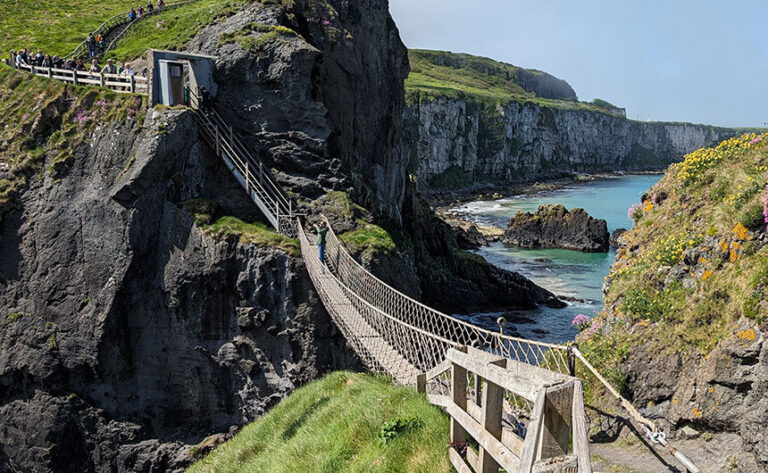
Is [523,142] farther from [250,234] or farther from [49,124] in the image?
[49,124]

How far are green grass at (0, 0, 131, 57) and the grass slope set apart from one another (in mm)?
31077

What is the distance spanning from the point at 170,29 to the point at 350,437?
Result: 1049 inches

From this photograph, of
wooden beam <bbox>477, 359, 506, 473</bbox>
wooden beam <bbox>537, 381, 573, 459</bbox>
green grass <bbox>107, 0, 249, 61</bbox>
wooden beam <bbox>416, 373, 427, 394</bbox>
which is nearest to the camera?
wooden beam <bbox>537, 381, 573, 459</bbox>

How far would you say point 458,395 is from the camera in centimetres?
641

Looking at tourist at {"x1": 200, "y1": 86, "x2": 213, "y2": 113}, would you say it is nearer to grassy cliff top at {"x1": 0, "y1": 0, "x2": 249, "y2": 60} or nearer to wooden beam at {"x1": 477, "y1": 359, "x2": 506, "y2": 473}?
grassy cliff top at {"x1": 0, "y1": 0, "x2": 249, "y2": 60}

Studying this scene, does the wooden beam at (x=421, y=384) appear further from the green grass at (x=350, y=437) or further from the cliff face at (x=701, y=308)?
the cliff face at (x=701, y=308)

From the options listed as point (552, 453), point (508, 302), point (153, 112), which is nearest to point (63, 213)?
point (153, 112)

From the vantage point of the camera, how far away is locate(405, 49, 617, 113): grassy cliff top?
125812 mm

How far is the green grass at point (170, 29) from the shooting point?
25.2 m

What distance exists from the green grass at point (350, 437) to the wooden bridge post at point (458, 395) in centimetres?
28

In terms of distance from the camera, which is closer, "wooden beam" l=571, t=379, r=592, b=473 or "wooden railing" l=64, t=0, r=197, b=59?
"wooden beam" l=571, t=379, r=592, b=473

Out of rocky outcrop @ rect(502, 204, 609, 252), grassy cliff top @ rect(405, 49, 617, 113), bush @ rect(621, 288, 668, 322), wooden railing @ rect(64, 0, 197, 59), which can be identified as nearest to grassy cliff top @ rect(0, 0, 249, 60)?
wooden railing @ rect(64, 0, 197, 59)

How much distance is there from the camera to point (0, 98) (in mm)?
24047

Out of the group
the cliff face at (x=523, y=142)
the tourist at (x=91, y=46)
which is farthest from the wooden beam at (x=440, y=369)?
the cliff face at (x=523, y=142)
